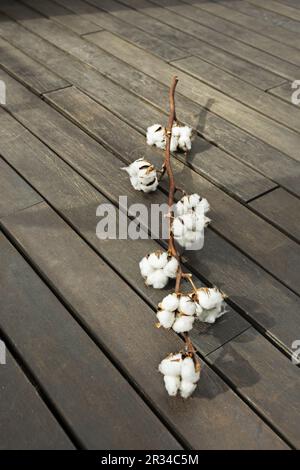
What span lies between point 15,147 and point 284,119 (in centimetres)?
94

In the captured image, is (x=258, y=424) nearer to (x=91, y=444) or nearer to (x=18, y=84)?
(x=91, y=444)

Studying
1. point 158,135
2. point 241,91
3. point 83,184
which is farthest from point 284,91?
point 83,184

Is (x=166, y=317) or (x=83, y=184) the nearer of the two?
(x=166, y=317)

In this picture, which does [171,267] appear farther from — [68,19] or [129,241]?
[68,19]

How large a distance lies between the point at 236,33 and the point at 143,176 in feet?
4.66

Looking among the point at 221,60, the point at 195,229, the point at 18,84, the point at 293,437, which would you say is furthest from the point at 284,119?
the point at 293,437

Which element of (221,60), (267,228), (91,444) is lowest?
(91,444)

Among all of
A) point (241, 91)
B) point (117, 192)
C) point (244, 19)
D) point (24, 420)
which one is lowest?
point (24, 420)

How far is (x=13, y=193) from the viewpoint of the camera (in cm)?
151

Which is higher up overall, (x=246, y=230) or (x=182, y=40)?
(x=182, y=40)

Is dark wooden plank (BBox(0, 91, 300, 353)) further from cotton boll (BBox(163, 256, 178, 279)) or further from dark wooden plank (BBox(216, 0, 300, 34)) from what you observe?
dark wooden plank (BBox(216, 0, 300, 34))

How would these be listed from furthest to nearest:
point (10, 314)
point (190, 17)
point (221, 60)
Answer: point (190, 17) < point (221, 60) < point (10, 314)

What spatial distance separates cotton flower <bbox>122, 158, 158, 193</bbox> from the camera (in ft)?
4.77

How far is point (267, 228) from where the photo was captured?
1.45m
